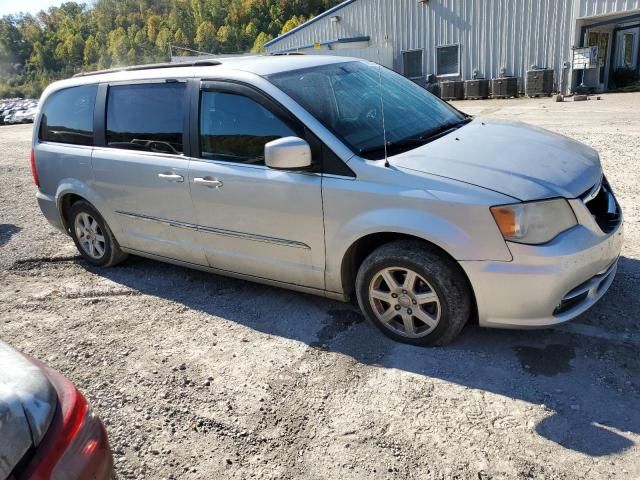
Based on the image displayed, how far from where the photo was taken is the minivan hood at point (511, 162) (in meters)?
3.09

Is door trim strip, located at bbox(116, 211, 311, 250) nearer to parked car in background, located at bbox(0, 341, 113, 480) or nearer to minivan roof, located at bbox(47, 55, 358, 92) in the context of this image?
minivan roof, located at bbox(47, 55, 358, 92)

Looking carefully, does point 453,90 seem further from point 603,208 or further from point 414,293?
point 414,293

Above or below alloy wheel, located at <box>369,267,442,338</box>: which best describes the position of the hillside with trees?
above

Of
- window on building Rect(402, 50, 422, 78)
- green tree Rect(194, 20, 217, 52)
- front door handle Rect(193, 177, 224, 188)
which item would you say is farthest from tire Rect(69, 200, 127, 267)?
green tree Rect(194, 20, 217, 52)

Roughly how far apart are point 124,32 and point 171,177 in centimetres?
12858

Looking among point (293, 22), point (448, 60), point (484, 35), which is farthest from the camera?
point (293, 22)

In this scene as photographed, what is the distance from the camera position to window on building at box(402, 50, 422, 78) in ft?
79.2

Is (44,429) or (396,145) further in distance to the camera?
(396,145)

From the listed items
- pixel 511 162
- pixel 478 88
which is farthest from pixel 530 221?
pixel 478 88

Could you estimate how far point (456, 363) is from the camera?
3295mm

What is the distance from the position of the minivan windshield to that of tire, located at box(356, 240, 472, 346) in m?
0.67

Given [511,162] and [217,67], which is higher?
[217,67]

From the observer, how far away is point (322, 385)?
10.6 ft

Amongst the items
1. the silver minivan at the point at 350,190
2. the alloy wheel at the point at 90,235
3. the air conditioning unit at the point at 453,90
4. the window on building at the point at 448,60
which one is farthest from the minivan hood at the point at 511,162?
the window on building at the point at 448,60
